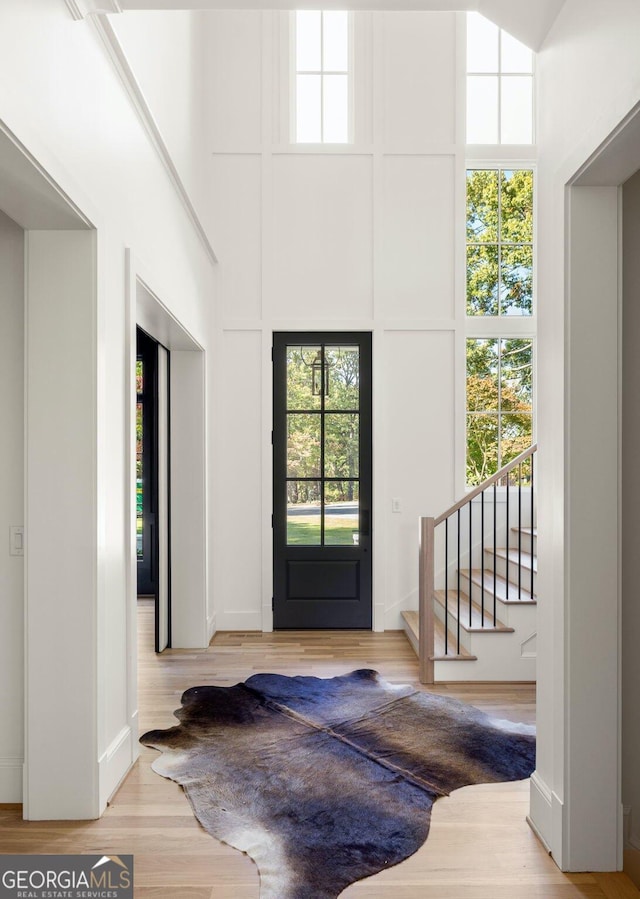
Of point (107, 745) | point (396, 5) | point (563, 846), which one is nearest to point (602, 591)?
point (563, 846)

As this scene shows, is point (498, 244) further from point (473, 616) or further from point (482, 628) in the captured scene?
point (482, 628)

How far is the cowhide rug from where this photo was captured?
88.5 inches

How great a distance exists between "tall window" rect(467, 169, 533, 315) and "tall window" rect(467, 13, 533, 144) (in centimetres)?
33

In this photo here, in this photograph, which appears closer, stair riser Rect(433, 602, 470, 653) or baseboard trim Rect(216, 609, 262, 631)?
stair riser Rect(433, 602, 470, 653)

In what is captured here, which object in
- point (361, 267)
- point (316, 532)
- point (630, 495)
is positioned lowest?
point (316, 532)

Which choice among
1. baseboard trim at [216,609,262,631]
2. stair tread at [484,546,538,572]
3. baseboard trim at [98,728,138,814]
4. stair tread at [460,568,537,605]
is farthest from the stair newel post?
baseboard trim at [98,728,138,814]

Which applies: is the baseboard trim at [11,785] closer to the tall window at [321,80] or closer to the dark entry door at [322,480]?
the dark entry door at [322,480]

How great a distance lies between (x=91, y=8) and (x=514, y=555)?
425 cm

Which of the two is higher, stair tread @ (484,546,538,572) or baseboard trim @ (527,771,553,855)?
stair tread @ (484,546,538,572)

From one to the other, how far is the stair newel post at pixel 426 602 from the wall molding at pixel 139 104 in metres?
2.58

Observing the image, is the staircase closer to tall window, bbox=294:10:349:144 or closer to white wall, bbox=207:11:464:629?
white wall, bbox=207:11:464:629

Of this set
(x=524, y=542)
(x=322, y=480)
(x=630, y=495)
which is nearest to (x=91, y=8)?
(x=630, y=495)

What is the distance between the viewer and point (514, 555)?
4.95m

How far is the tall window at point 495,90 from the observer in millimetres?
5582
